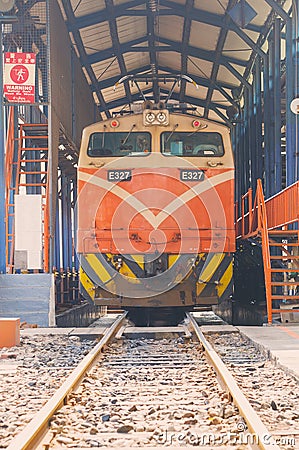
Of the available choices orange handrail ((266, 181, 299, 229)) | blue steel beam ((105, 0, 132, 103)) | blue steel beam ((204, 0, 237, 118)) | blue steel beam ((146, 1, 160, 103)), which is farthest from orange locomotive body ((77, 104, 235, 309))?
blue steel beam ((105, 0, 132, 103))

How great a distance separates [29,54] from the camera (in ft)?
35.2

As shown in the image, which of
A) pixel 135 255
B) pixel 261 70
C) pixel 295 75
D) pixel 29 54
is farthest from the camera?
pixel 261 70

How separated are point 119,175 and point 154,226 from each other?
91cm

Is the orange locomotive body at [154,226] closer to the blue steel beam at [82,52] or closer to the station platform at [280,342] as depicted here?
the station platform at [280,342]

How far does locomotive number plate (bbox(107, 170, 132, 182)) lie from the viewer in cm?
935

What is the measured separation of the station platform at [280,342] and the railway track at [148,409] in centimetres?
54

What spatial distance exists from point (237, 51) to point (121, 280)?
1042cm

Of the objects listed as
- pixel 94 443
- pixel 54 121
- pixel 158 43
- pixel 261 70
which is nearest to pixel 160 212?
pixel 54 121

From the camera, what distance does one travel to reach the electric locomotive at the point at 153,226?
906 centimetres

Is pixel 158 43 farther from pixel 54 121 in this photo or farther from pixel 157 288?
pixel 157 288

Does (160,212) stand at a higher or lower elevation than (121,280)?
higher

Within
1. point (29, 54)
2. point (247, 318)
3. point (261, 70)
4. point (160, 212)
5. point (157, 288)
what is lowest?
point (247, 318)

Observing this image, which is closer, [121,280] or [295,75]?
[121,280]

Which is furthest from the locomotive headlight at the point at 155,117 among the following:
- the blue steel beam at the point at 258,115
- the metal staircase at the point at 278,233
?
the blue steel beam at the point at 258,115
